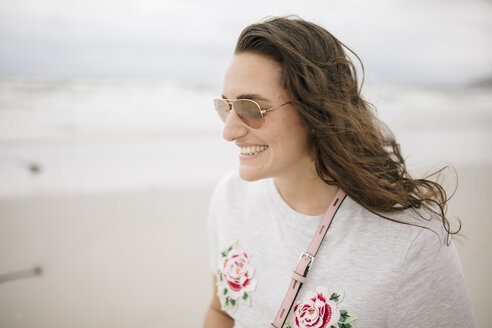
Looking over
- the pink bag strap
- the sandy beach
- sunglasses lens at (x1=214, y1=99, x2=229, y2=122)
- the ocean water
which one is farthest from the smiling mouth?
the sandy beach

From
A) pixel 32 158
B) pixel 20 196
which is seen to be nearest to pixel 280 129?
pixel 20 196

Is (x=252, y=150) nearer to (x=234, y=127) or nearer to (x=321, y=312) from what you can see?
(x=234, y=127)

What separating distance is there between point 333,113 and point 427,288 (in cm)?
83

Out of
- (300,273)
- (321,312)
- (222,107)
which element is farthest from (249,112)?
(321,312)

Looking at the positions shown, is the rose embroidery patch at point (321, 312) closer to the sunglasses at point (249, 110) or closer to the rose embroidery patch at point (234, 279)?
the rose embroidery patch at point (234, 279)

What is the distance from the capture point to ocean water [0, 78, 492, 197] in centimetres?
577

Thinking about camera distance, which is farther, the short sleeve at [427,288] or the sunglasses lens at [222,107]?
the sunglasses lens at [222,107]

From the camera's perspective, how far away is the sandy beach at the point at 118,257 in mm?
3377

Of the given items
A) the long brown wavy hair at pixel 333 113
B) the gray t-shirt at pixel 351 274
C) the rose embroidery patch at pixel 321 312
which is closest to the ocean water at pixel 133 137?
the long brown wavy hair at pixel 333 113

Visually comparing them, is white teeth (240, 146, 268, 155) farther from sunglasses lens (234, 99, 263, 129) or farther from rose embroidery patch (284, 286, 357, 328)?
rose embroidery patch (284, 286, 357, 328)

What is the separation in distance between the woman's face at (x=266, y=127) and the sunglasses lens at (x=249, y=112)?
0.08 ft

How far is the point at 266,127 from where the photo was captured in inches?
61.2

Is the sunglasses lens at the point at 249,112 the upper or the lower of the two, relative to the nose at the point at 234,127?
upper

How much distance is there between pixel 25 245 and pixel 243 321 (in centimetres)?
372
